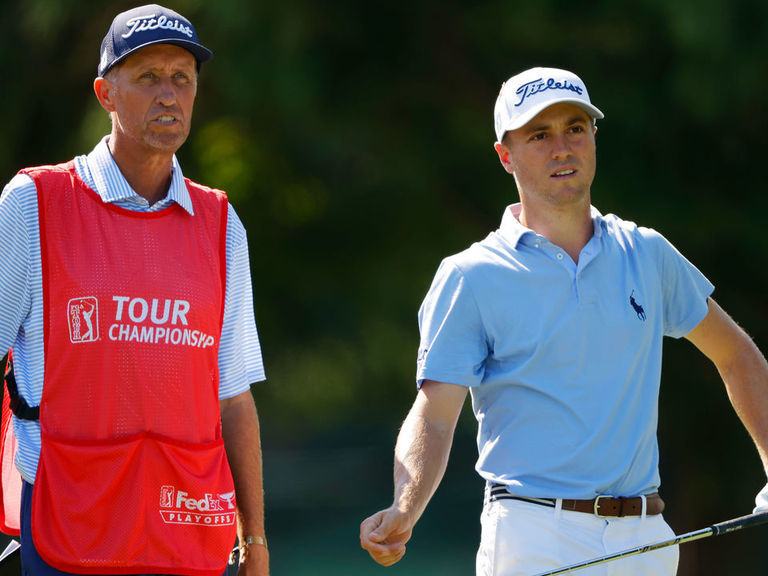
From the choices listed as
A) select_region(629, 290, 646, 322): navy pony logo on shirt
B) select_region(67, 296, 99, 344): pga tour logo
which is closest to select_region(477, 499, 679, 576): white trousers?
select_region(629, 290, 646, 322): navy pony logo on shirt

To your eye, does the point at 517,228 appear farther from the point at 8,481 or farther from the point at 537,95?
the point at 8,481

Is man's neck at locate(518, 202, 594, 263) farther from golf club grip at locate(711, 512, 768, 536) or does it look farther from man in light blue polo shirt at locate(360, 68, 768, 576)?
golf club grip at locate(711, 512, 768, 536)

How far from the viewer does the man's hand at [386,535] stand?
3.13 metres

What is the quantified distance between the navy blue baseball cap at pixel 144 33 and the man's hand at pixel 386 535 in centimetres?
127

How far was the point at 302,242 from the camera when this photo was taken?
657 cm

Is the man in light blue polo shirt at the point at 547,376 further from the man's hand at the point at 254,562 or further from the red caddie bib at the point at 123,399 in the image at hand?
the red caddie bib at the point at 123,399

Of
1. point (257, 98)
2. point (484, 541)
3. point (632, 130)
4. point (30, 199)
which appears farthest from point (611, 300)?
point (257, 98)

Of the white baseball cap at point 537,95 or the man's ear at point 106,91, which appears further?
the white baseball cap at point 537,95

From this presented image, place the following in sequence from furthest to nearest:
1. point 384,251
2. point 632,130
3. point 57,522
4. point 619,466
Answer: point 384,251
point 632,130
point 619,466
point 57,522

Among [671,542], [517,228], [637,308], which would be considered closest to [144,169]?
[517,228]

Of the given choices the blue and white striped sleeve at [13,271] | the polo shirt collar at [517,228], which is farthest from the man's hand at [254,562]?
the polo shirt collar at [517,228]

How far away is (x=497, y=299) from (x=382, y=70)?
9.87ft

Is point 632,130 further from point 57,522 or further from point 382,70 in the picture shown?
point 57,522

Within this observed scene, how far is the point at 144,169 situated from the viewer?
3270 mm
